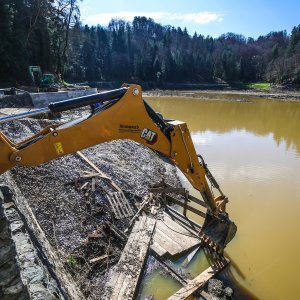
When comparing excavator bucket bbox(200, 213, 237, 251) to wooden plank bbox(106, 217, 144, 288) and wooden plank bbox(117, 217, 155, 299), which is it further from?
wooden plank bbox(106, 217, 144, 288)

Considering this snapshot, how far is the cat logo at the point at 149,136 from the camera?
5.12 metres

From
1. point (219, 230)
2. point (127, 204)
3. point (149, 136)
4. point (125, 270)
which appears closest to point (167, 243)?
point (219, 230)

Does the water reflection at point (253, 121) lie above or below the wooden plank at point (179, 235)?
below

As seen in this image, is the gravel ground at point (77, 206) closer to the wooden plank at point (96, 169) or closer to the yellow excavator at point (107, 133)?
the wooden plank at point (96, 169)

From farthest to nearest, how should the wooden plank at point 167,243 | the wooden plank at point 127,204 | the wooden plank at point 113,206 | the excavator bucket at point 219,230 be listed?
the wooden plank at point 127,204, the wooden plank at point 113,206, the wooden plank at point 167,243, the excavator bucket at point 219,230

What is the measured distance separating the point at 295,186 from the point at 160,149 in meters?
10.7

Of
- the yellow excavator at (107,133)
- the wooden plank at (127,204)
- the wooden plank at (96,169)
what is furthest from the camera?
the wooden plank at (96,169)

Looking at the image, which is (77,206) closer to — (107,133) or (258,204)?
(107,133)

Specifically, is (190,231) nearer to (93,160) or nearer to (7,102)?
(93,160)

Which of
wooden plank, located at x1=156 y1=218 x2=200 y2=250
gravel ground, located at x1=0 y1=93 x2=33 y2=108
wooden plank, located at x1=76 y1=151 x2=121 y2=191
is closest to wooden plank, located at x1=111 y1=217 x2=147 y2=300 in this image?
wooden plank, located at x1=156 y1=218 x2=200 y2=250

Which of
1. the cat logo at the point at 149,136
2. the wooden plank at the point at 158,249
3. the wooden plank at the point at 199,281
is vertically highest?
the cat logo at the point at 149,136

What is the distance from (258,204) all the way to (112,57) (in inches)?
2694

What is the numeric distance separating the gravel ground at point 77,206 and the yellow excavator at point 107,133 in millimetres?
3022

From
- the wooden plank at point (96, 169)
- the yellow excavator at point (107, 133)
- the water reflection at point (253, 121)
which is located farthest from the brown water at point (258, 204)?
the wooden plank at point (96, 169)
